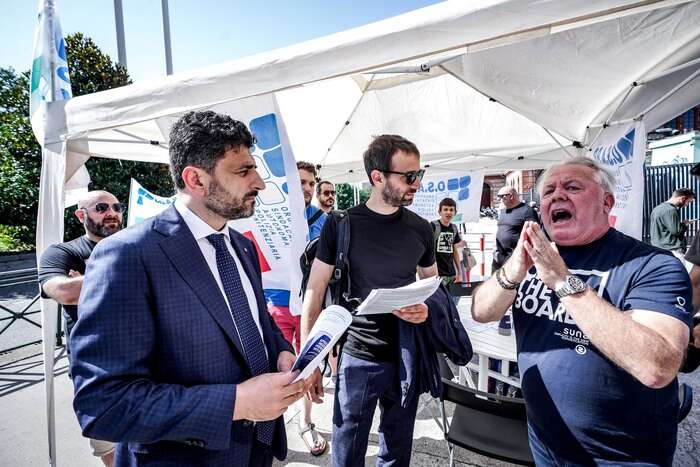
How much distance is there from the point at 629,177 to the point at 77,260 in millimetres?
4334

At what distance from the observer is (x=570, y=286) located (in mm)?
1181

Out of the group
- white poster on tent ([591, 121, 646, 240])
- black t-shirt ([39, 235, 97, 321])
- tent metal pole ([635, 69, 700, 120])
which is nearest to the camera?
black t-shirt ([39, 235, 97, 321])

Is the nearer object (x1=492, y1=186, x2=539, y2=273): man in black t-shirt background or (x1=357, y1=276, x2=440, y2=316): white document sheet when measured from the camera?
(x1=357, y1=276, x2=440, y2=316): white document sheet

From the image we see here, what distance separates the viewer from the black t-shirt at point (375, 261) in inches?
73.3

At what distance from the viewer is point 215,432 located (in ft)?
3.11

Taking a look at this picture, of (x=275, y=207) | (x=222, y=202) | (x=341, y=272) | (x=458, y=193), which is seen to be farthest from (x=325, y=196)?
(x=458, y=193)

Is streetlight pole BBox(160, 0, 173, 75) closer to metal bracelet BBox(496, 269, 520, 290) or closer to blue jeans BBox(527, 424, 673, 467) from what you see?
metal bracelet BBox(496, 269, 520, 290)

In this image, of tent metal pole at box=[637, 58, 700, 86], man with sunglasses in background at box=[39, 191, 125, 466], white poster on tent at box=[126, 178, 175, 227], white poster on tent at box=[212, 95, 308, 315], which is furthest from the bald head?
tent metal pole at box=[637, 58, 700, 86]

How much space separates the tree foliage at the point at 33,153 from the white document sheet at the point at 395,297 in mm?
11536

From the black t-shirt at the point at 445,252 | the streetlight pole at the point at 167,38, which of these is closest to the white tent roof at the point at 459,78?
the black t-shirt at the point at 445,252

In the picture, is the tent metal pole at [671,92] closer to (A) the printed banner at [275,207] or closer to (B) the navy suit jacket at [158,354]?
(A) the printed banner at [275,207]

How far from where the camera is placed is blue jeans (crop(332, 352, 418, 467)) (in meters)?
1.82

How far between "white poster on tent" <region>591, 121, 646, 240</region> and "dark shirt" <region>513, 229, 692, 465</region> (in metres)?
2.03

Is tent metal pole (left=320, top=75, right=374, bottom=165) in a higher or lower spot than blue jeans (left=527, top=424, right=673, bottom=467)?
higher
